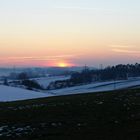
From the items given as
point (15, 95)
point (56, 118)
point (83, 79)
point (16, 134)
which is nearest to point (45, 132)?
point (16, 134)

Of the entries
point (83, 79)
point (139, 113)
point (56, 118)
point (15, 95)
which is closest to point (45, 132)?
point (56, 118)

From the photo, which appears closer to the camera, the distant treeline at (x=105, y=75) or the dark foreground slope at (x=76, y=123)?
the dark foreground slope at (x=76, y=123)

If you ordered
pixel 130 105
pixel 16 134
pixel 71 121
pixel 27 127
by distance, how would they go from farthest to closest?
pixel 130 105 < pixel 71 121 < pixel 27 127 < pixel 16 134

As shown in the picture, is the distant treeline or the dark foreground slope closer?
the dark foreground slope

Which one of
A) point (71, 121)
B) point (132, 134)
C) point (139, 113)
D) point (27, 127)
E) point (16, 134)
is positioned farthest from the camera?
point (139, 113)

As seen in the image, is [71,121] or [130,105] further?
[130,105]

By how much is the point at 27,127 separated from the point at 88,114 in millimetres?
4402

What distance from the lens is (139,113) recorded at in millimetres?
21016

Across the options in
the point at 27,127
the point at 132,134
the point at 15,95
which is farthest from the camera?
the point at 15,95

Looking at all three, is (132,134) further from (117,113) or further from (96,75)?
(96,75)

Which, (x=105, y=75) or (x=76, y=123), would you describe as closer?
(x=76, y=123)

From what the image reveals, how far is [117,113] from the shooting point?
2141cm

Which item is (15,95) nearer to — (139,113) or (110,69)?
(139,113)

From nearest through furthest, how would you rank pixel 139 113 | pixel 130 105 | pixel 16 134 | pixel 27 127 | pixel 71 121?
pixel 16 134 → pixel 27 127 → pixel 71 121 → pixel 139 113 → pixel 130 105
